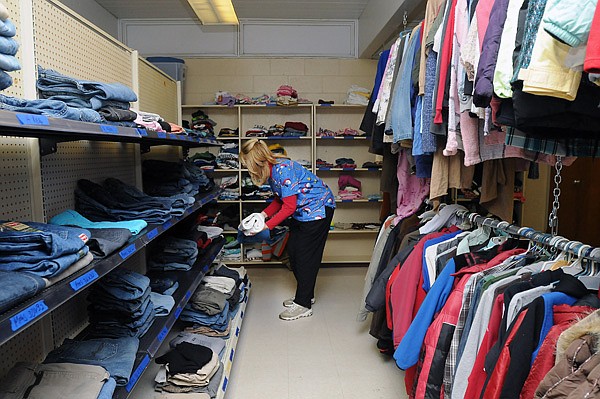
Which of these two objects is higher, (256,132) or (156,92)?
(156,92)

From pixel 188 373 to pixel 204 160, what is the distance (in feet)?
11.9

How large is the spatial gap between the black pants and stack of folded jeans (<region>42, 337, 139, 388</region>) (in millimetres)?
2311

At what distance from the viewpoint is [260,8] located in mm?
5488

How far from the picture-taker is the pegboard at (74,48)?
196cm

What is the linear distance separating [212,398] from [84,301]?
2.71 ft

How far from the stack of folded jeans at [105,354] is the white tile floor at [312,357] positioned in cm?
115

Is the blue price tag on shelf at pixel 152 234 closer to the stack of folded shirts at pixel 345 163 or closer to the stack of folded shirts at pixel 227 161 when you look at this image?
the stack of folded shirts at pixel 227 161

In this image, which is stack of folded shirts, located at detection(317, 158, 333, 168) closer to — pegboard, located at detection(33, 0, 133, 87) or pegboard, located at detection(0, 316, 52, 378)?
pegboard, located at detection(33, 0, 133, 87)

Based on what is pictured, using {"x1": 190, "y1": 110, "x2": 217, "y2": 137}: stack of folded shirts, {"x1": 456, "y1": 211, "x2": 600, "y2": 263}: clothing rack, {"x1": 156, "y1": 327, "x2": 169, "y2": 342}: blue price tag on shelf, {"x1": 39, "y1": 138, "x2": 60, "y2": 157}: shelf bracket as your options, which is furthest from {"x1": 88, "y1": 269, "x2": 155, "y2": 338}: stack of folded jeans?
{"x1": 190, "y1": 110, "x2": 217, "y2": 137}: stack of folded shirts

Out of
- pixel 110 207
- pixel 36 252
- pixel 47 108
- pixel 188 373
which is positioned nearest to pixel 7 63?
pixel 47 108

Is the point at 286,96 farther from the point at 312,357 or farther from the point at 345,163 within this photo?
the point at 312,357

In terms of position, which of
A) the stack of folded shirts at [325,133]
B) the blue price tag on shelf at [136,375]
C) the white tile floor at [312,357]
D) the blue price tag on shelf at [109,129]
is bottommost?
the white tile floor at [312,357]

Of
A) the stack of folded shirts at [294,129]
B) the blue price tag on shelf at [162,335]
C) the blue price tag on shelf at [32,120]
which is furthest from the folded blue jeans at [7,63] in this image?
the stack of folded shirts at [294,129]

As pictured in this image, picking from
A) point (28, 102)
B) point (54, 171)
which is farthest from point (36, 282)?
point (54, 171)
